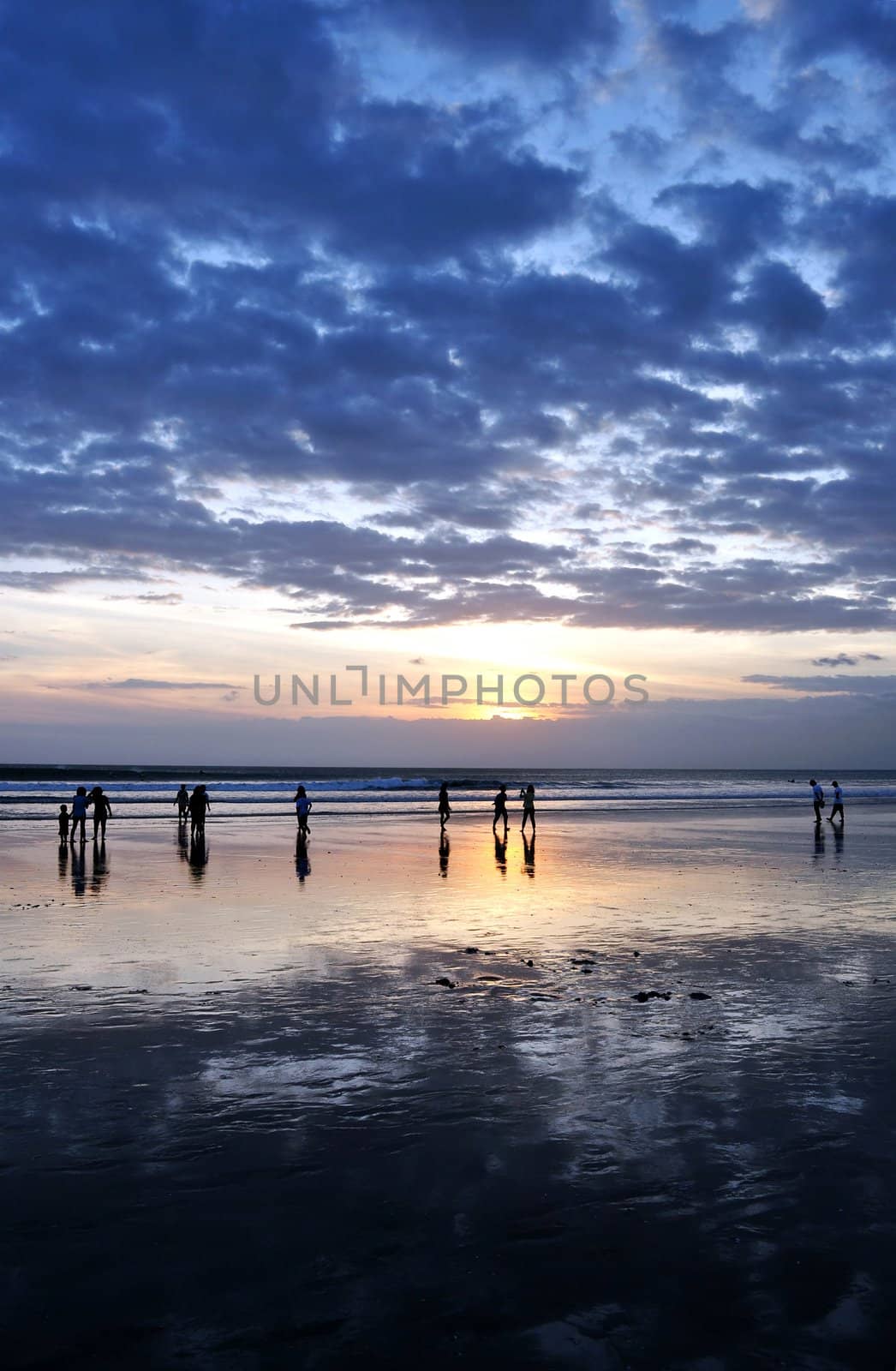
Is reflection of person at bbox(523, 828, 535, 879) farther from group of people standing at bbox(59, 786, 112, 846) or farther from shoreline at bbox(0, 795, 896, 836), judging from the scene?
group of people standing at bbox(59, 786, 112, 846)

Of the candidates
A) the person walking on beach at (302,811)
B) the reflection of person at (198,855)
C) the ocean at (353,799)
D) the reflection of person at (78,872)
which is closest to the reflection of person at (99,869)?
the reflection of person at (78,872)

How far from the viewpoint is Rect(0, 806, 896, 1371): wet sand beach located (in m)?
4.77

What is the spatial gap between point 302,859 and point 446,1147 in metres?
22.0

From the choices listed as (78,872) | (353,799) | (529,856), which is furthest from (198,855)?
(353,799)

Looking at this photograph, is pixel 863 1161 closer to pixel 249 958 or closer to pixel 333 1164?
pixel 333 1164

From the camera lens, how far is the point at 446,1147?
6797 mm

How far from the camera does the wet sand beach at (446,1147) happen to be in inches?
188

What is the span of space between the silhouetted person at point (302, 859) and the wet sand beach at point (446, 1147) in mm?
8494

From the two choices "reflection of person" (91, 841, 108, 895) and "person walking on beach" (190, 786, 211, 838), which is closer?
"reflection of person" (91, 841, 108, 895)

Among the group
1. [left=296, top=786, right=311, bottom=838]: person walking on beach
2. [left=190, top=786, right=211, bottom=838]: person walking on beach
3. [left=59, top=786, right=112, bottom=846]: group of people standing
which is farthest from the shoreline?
[left=296, top=786, right=311, bottom=838]: person walking on beach

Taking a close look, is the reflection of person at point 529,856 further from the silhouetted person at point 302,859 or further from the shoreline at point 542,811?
the shoreline at point 542,811

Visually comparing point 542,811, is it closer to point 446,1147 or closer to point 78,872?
point 78,872

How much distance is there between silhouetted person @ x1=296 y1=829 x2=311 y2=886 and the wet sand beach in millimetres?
8494

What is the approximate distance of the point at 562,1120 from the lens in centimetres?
725
